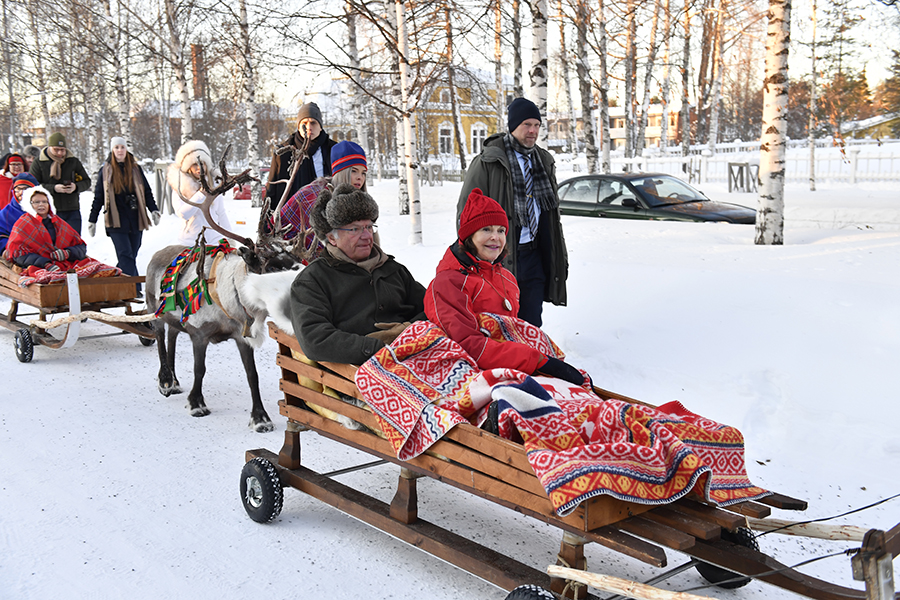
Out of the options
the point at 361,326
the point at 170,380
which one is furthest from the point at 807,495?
the point at 170,380

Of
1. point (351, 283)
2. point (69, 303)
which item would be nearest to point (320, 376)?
point (351, 283)

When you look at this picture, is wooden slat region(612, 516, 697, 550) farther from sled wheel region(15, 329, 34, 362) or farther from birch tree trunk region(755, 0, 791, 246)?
birch tree trunk region(755, 0, 791, 246)

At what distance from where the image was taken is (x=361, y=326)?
3.74 metres

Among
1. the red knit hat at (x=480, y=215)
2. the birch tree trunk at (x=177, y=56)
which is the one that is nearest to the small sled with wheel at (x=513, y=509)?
the red knit hat at (x=480, y=215)

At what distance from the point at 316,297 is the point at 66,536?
1700 mm

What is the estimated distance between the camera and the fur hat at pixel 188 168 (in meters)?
6.08

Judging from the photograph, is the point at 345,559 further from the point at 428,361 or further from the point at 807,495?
the point at 807,495

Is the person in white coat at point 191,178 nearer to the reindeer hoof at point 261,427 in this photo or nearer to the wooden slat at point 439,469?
the reindeer hoof at point 261,427

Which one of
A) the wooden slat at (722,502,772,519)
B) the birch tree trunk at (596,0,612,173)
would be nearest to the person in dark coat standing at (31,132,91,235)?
the wooden slat at (722,502,772,519)

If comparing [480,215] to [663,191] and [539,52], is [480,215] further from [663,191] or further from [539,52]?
[663,191]

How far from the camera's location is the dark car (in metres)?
10.8

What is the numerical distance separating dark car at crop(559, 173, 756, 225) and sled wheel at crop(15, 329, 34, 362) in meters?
8.14

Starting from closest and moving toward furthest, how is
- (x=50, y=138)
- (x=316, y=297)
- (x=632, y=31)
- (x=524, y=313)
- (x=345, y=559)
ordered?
1. (x=345, y=559)
2. (x=316, y=297)
3. (x=524, y=313)
4. (x=50, y=138)
5. (x=632, y=31)

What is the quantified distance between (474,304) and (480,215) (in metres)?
0.44
